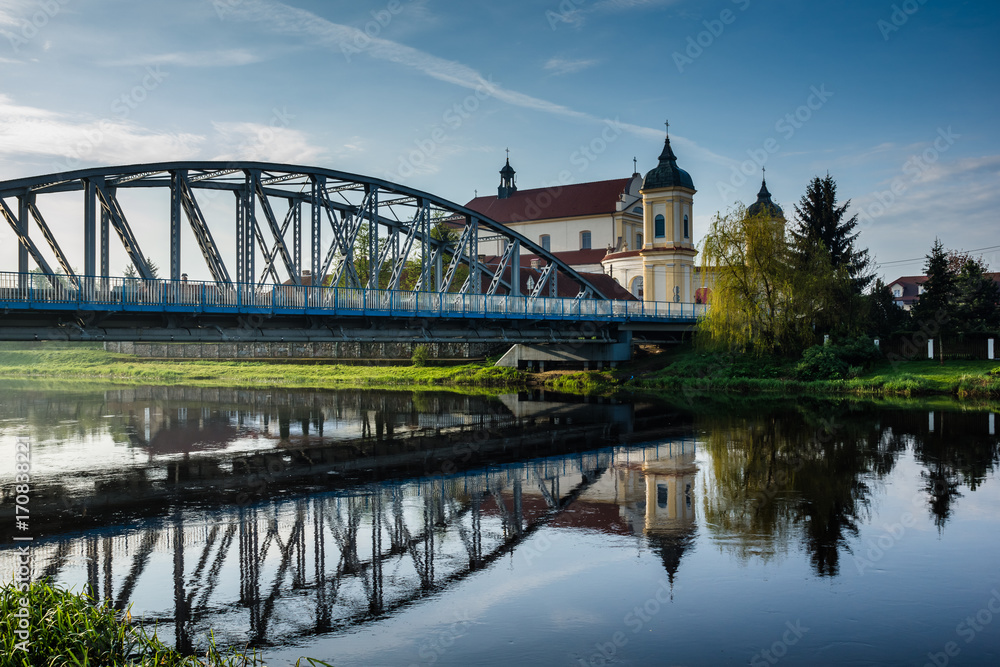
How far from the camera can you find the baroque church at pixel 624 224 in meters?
74.8

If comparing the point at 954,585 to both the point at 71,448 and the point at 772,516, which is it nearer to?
the point at 772,516

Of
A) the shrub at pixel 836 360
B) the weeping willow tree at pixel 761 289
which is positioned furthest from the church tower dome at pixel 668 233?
the shrub at pixel 836 360

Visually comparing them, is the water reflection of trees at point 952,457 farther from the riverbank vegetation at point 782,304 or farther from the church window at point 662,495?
the riverbank vegetation at point 782,304

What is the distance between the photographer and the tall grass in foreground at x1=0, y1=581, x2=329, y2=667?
8.89m

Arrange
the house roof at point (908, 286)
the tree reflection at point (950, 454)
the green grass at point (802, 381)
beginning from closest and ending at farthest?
the tree reflection at point (950, 454), the green grass at point (802, 381), the house roof at point (908, 286)

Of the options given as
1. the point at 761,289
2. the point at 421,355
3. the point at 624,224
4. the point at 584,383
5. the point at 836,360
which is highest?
the point at 624,224

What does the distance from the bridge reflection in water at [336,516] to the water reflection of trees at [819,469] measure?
42.4 inches

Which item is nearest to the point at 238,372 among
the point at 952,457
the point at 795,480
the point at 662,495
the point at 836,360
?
the point at 836,360

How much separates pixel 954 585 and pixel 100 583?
13.3m

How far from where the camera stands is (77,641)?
919cm

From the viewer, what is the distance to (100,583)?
12.7 metres

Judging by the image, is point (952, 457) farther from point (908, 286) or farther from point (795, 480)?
point (908, 286)

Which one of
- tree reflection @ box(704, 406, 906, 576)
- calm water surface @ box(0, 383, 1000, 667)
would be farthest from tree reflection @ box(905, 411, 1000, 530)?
tree reflection @ box(704, 406, 906, 576)

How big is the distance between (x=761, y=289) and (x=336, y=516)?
38.3 m
